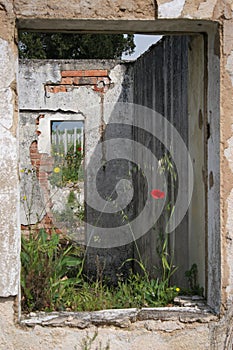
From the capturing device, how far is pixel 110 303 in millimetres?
3557

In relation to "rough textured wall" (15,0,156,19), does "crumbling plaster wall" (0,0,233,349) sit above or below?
below

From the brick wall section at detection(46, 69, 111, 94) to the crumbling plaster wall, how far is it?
4.25 metres

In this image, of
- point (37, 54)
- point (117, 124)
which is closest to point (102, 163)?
point (117, 124)

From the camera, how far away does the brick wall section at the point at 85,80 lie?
24.1 ft

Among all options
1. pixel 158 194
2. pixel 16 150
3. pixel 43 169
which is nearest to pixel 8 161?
pixel 16 150

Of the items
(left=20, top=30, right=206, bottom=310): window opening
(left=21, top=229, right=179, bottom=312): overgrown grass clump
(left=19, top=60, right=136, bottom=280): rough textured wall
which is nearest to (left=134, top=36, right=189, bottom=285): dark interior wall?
(left=20, top=30, right=206, bottom=310): window opening

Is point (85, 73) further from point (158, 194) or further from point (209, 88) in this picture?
point (209, 88)

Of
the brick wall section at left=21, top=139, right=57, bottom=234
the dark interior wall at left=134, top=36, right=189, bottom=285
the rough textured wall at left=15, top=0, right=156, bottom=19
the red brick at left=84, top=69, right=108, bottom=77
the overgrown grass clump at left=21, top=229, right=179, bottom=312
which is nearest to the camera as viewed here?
the rough textured wall at left=15, top=0, right=156, bottom=19

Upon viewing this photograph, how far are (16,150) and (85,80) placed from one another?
4564 millimetres

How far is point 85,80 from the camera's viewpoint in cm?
740

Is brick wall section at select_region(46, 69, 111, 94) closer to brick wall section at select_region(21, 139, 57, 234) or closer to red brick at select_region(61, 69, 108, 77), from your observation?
red brick at select_region(61, 69, 108, 77)

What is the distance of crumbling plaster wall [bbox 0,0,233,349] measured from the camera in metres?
2.95

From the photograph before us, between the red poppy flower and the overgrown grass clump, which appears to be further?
the red poppy flower

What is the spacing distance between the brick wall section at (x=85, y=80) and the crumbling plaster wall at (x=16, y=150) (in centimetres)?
425
